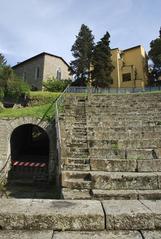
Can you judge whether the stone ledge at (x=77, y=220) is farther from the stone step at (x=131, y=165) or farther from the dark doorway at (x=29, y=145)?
the dark doorway at (x=29, y=145)

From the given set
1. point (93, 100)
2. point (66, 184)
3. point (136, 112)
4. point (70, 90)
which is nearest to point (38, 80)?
point (70, 90)

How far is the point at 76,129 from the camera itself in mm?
14031

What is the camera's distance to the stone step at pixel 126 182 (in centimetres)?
696

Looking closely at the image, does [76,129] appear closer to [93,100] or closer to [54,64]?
[93,100]

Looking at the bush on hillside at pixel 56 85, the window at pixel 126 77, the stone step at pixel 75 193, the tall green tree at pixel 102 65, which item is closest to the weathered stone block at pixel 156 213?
the stone step at pixel 75 193

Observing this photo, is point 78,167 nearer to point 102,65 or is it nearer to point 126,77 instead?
point 102,65

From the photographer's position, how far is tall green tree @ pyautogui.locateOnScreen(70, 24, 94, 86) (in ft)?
130

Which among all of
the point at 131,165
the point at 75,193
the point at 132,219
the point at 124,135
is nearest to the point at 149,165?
the point at 131,165

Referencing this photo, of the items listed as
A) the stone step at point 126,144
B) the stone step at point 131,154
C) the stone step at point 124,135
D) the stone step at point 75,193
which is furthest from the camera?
the stone step at point 124,135

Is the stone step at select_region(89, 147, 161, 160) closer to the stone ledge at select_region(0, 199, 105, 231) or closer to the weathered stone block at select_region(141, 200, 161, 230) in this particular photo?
the weathered stone block at select_region(141, 200, 161, 230)

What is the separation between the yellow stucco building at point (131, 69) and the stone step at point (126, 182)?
3724 centimetres

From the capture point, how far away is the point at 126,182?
709 centimetres

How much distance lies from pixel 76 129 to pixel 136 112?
17.0 ft

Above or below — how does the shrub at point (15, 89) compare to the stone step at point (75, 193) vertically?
above
